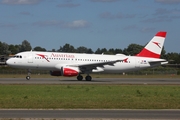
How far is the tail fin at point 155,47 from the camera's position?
55.6 metres

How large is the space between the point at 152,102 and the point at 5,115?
9.65 metres

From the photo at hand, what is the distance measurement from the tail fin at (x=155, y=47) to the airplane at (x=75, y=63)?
91 cm

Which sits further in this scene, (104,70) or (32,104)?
(104,70)

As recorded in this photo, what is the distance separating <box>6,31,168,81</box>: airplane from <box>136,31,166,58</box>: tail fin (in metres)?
Answer: 0.91

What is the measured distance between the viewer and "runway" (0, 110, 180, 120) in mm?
17453

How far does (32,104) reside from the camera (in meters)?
22.3

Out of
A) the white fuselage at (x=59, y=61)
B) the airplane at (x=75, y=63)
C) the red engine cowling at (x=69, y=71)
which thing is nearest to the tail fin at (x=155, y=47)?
the airplane at (x=75, y=63)

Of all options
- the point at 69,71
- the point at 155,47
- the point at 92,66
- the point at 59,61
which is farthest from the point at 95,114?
the point at 155,47

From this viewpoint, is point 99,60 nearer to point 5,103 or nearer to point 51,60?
point 51,60

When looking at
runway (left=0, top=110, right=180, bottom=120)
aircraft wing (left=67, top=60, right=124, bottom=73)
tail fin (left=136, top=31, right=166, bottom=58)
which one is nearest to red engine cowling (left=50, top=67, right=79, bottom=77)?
aircraft wing (left=67, top=60, right=124, bottom=73)

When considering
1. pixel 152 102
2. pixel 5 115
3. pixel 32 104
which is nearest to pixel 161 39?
pixel 152 102

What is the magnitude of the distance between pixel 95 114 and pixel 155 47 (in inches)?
1519

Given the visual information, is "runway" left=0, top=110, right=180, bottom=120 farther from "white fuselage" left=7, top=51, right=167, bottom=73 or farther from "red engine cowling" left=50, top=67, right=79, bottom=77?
"white fuselage" left=7, top=51, right=167, bottom=73

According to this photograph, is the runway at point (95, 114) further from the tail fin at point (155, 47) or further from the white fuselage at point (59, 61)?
the tail fin at point (155, 47)
